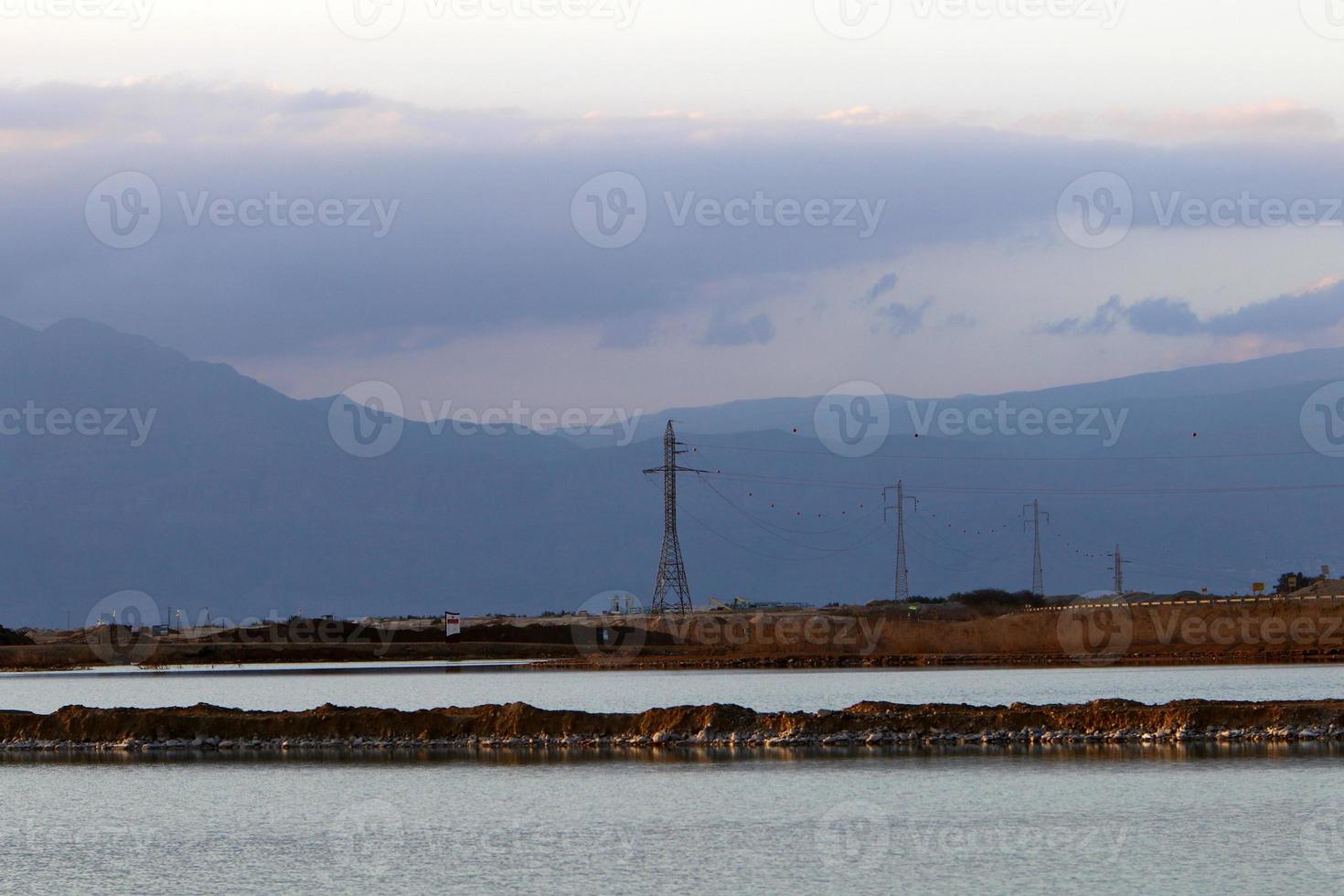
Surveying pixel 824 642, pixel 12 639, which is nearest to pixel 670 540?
pixel 824 642

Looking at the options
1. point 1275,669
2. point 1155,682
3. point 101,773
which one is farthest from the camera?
point 1275,669

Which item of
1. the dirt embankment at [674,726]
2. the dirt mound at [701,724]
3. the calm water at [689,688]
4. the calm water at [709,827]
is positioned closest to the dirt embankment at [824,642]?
the calm water at [689,688]

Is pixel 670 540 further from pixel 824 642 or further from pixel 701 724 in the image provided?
pixel 701 724

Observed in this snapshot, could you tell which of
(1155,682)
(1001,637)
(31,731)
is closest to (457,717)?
(31,731)

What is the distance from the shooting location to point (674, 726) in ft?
172

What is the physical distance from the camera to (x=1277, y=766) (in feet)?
136

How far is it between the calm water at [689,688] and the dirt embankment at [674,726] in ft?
33.7

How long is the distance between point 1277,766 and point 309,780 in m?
24.5

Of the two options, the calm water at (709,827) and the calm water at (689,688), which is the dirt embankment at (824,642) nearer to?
the calm water at (689,688)

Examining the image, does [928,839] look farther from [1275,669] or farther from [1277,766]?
[1275,669]

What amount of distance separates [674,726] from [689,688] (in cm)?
2767

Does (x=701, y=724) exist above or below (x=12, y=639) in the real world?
below

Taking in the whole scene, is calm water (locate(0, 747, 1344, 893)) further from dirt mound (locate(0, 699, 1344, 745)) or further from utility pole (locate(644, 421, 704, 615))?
utility pole (locate(644, 421, 704, 615))

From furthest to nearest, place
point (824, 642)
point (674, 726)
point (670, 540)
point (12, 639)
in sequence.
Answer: point (12, 639) → point (824, 642) → point (670, 540) → point (674, 726)
